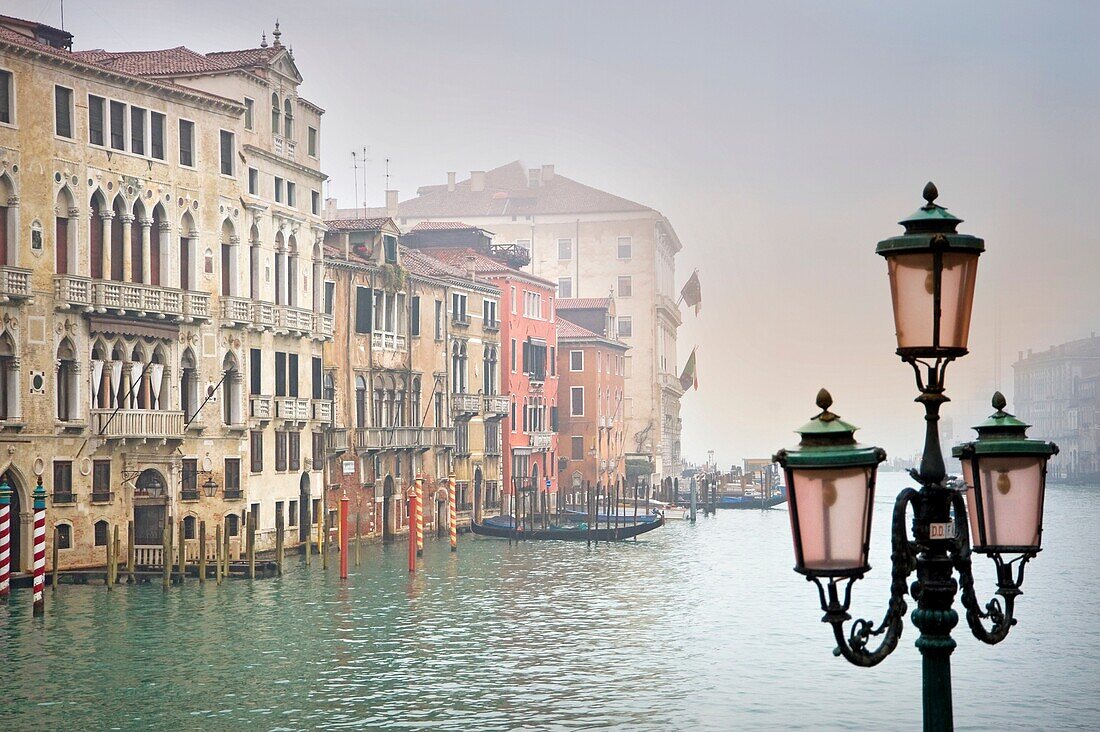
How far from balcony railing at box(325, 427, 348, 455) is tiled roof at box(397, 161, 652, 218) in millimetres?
34594

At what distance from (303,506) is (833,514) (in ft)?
109

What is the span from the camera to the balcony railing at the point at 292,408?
35.4 metres

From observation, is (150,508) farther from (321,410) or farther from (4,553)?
(4,553)

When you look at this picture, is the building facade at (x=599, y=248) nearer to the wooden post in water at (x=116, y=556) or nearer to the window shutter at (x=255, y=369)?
the window shutter at (x=255, y=369)

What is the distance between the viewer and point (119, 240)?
30906mm

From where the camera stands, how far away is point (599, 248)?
72625 millimetres

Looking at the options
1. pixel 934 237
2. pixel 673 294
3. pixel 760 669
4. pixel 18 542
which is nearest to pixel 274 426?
pixel 18 542

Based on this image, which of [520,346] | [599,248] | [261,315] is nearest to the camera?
[261,315]

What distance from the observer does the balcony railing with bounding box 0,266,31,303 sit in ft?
91.0

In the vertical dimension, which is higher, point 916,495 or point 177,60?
point 177,60

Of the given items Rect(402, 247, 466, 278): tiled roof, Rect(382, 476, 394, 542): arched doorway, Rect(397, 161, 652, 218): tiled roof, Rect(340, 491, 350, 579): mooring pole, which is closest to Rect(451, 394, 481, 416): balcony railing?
Rect(402, 247, 466, 278): tiled roof

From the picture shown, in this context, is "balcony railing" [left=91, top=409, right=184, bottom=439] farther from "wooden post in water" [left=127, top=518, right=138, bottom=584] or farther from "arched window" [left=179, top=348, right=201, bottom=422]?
"wooden post in water" [left=127, top=518, right=138, bottom=584]

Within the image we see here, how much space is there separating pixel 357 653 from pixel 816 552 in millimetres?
18315

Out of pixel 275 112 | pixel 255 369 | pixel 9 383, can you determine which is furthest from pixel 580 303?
pixel 9 383
